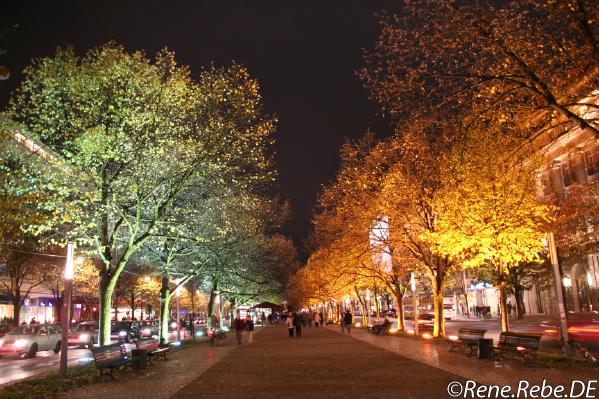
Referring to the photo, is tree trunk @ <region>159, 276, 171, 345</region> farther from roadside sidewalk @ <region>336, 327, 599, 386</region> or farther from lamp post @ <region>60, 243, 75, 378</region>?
roadside sidewalk @ <region>336, 327, 599, 386</region>

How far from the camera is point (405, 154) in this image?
81.8 ft

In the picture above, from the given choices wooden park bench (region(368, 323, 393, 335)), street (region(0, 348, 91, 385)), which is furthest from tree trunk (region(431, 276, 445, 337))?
street (region(0, 348, 91, 385))

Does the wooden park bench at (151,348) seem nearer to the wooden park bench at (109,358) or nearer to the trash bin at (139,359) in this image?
the trash bin at (139,359)

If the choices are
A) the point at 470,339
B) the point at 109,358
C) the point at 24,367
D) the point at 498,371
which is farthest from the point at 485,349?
the point at 24,367

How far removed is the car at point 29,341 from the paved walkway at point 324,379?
1231cm

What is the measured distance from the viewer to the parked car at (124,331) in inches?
1387

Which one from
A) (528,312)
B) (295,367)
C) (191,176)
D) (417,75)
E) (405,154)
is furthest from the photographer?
(528,312)

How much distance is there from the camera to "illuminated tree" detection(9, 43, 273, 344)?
17641 mm

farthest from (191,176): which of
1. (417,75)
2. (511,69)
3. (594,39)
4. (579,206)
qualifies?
(579,206)

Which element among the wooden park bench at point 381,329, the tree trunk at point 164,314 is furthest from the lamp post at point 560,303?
the tree trunk at point 164,314

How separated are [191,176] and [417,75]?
11291 millimetres

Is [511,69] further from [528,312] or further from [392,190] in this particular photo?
[528,312]

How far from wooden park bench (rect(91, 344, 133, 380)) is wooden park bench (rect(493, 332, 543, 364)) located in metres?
10.5

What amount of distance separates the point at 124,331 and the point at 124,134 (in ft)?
73.2
